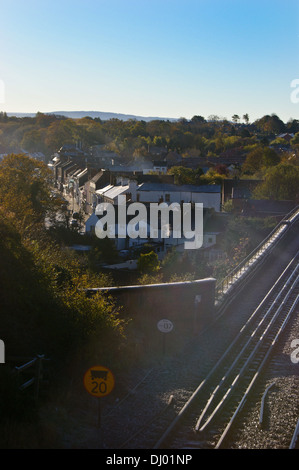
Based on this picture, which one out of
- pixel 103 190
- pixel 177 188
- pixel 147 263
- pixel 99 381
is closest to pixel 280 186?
pixel 177 188

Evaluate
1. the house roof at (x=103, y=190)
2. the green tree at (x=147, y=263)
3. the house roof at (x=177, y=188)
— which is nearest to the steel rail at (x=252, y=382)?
the green tree at (x=147, y=263)

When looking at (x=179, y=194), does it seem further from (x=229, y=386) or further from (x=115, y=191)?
(x=229, y=386)

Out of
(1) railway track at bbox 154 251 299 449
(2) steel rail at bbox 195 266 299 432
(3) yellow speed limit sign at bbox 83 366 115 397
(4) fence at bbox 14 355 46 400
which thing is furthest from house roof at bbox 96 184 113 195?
(3) yellow speed limit sign at bbox 83 366 115 397

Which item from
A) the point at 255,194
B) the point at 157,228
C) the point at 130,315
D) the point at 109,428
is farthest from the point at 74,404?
the point at 255,194

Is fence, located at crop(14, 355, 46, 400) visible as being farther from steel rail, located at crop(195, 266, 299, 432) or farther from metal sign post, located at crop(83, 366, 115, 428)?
steel rail, located at crop(195, 266, 299, 432)

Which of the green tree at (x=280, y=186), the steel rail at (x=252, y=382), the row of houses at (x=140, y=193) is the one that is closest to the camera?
the steel rail at (x=252, y=382)

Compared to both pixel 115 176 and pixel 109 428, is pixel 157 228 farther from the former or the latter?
pixel 109 428

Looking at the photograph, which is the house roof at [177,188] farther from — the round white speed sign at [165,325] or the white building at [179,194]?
the round white speed sign at [165,325]
